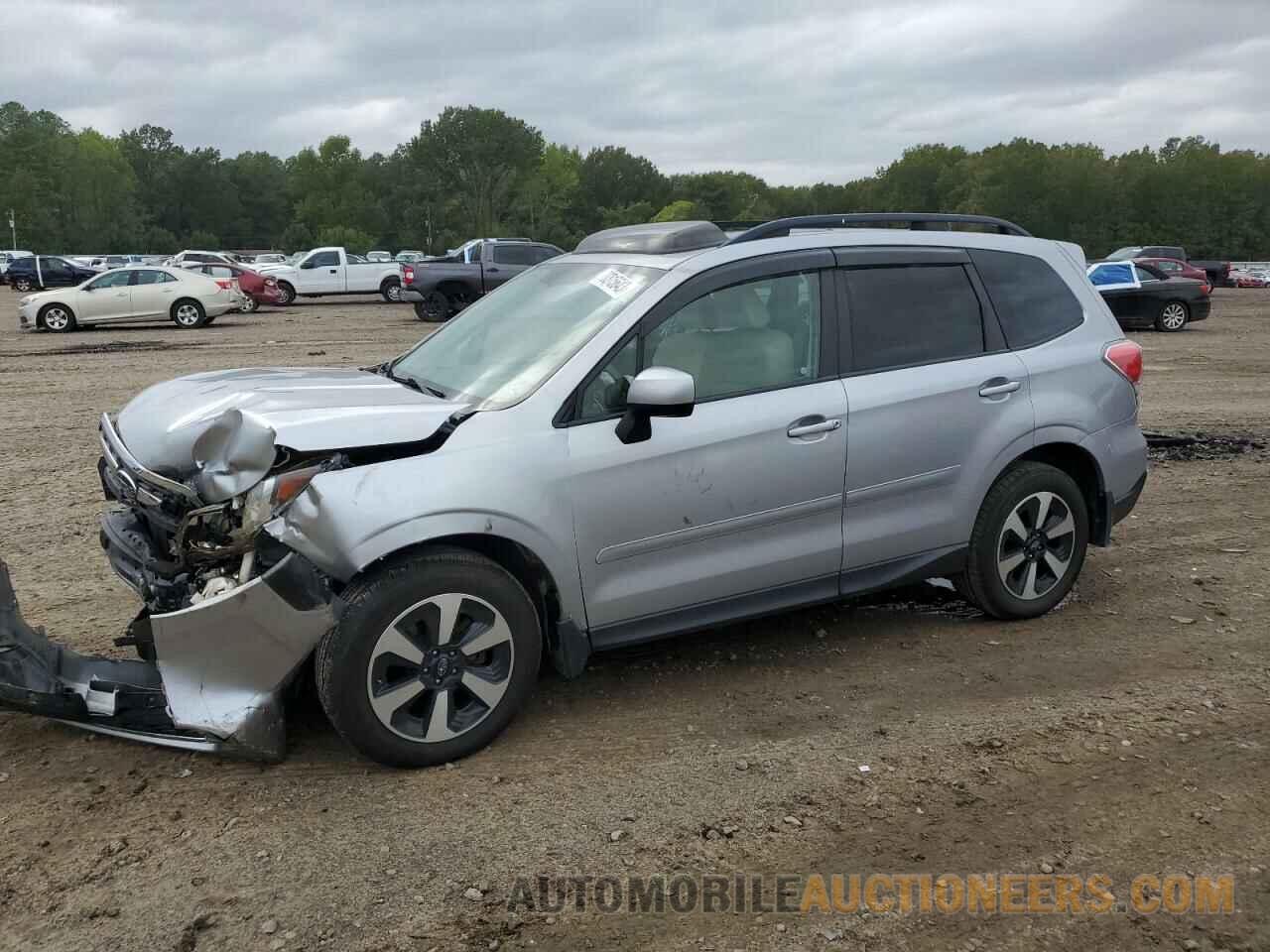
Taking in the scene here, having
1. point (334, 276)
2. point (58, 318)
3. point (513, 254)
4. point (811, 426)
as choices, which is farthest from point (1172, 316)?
point (58, 318)

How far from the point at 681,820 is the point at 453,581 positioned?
1.09 m

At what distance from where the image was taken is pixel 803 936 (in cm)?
272

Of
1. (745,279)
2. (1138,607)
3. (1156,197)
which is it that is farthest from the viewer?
(1156,197)

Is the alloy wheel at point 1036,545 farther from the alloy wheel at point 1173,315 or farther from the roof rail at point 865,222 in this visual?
the alloy wheel at point 1173,315

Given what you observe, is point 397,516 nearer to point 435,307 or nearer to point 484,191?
point 435,307

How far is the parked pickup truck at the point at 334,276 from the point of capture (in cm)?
3231

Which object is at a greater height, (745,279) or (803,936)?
(745,279)

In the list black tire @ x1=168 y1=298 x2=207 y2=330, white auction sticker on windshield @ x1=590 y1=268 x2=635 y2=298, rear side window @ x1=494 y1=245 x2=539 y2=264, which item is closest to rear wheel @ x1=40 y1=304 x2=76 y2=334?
black tire @ x1=168 y1=298 x2=207 y2=330

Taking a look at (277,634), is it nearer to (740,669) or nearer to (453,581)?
(453,581)

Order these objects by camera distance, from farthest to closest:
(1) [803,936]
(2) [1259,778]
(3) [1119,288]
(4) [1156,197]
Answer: (4) [1156,197] < (3) [1119,288] < (2) [1259,778] < (1) [803,936]

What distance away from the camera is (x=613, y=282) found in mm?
4188

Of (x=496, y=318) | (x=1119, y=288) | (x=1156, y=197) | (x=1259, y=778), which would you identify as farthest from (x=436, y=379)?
(x=1156, y=197)

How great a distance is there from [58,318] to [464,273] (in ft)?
29.0

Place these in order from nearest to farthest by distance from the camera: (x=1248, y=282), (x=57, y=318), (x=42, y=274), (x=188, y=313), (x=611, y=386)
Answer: (x=611, y=386)
(x=57, y=318)
(x=188, y=313)
(x=42, y=274)
(x=1248, y=282)
